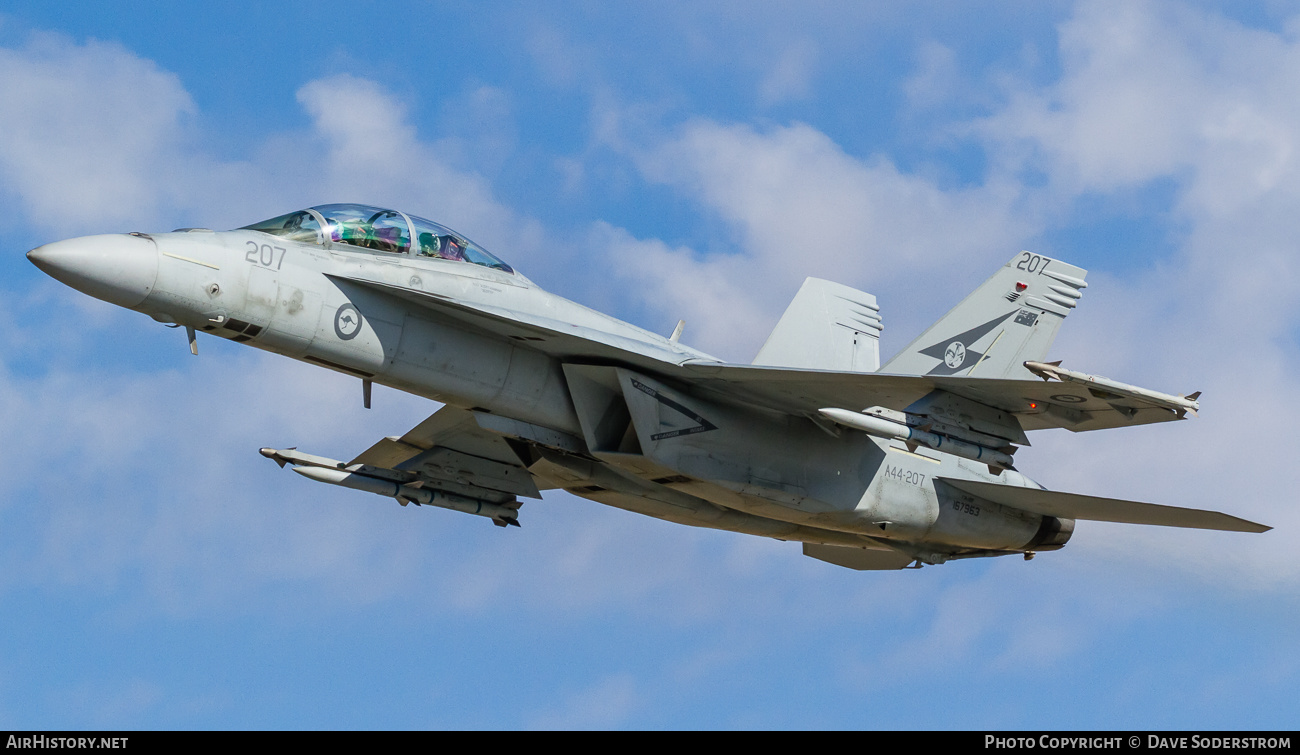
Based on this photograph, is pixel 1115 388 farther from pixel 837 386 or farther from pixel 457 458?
pixel 457 458

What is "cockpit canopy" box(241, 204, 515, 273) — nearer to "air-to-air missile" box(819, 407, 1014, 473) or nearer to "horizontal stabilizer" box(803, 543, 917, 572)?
"air-to-air missile" box(819, 407, 1014, 473)

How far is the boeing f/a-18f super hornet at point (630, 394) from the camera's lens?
45.1 feet

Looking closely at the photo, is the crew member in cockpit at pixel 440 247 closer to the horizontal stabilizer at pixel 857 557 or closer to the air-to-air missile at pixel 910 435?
the air-to-air missile at pixel 910 435

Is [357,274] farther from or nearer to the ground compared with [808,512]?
farther from the ground

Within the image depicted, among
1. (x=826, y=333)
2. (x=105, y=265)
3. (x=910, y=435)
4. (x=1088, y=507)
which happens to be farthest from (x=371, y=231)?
(x=1088, y=507)

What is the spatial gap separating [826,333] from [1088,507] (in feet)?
14.4

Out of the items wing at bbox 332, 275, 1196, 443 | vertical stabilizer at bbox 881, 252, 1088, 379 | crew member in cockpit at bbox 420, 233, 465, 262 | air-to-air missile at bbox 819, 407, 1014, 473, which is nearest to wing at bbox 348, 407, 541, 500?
wing at bbox 332, 275, 1196, 443

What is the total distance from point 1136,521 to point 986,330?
10.6ft

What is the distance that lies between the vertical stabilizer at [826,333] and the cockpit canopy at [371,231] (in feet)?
18.5

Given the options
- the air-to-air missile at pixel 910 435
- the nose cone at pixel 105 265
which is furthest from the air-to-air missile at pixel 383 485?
the air-to-air missile at pixel 910 435

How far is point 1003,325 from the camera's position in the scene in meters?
18.5
